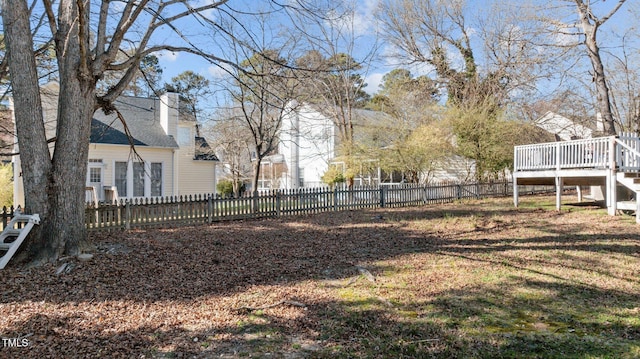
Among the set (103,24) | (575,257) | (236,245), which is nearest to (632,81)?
(575,257)

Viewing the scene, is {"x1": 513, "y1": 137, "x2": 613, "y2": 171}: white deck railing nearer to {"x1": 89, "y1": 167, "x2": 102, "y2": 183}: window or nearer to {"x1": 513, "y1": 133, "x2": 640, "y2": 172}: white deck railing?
{"x1": 513, "y1": 133, "x2": 640, "y2": 172}: white deck railing

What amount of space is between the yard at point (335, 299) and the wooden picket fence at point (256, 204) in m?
1.99

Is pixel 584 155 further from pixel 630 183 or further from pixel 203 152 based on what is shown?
pixel 203 152

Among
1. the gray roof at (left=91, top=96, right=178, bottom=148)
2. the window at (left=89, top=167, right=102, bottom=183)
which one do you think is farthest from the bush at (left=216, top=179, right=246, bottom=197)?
the window at (left=89, top=167, right=102, bottom=183)

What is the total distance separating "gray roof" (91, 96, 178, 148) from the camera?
17.0 metres

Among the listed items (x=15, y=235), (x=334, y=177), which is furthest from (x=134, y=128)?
(x=15, y=235)

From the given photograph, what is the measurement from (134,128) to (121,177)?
8.18ft

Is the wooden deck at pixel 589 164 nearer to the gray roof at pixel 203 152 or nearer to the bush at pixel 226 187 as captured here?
the gray roof at pixel 203 152

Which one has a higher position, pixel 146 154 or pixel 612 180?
pixel 146 154

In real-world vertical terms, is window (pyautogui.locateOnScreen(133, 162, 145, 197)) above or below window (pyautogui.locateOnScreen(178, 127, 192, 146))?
below

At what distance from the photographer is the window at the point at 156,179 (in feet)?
59.5

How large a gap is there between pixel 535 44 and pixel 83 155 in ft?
61.3

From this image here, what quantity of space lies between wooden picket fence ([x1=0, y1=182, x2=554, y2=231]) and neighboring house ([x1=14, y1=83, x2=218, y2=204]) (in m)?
3.86

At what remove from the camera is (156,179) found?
1830 cm
